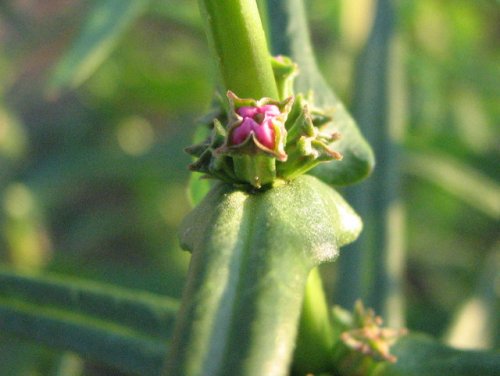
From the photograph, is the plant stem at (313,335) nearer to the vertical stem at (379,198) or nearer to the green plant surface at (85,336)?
the green plant surface at (85,336)

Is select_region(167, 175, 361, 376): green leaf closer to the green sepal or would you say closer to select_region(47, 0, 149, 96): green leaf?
the green sepal

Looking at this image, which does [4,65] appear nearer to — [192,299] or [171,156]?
[171,156]

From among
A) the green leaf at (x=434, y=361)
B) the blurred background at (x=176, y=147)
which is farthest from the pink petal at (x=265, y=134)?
the blurred background at (x=176, y=147)

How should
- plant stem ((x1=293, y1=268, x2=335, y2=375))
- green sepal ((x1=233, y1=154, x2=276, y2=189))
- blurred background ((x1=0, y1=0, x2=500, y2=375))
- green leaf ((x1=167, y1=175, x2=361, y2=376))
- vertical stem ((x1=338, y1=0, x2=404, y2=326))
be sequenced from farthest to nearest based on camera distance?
blurred background ((x1=0, y1=0, x2=500, y2=375))
vertical stem ((x1=338, y1=0, x2=404, y2=326))
plant stem ((x1=293, y1=268, x2=335, y2=375))
green sepal ((x1=233, y1=154, x2=276, y2=189))
green leaf ((x1=167, y1=175, x2=361, y2=376))

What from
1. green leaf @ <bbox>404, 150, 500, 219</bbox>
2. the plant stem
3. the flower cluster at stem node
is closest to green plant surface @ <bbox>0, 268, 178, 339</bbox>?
the plant stem

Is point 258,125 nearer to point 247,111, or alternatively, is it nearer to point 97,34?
point 247,111

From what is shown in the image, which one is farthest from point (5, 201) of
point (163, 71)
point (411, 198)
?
point (411, 198)

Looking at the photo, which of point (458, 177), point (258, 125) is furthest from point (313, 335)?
point (458, 177)
